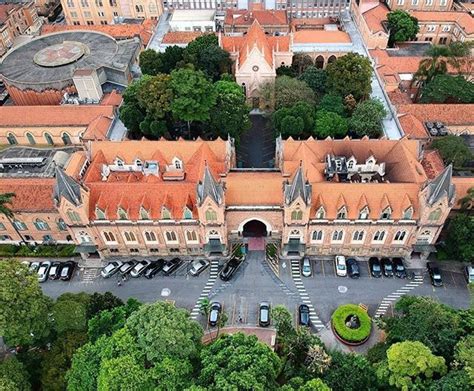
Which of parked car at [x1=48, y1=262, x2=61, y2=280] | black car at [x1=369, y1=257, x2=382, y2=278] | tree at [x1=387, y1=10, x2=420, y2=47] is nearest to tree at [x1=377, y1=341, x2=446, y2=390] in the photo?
black car at [x1=369, y1=257, x2=382, y2=278]

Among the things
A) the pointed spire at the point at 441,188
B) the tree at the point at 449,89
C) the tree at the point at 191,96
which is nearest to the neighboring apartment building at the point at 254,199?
the pointed spire at the point at 441,188

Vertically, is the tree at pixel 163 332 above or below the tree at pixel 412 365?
above

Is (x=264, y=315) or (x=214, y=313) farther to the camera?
(x=214, y=313)

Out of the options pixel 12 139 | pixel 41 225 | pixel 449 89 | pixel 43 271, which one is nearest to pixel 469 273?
pixel 449 89

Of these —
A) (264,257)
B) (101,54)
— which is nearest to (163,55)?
(101,54)

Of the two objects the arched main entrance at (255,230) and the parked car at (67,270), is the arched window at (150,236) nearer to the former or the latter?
the parked car at (67,270)

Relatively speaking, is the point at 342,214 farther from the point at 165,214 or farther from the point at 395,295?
the point at 165,214

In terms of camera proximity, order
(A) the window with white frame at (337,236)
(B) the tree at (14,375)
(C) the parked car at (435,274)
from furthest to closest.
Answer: (A) the window with white frame at (337,236) < (C) the parked car at (435,274) < (B) the tree at (14,375)
